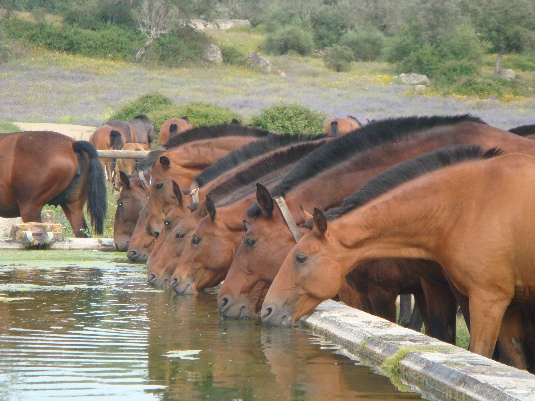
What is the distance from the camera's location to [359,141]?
732 centimetres

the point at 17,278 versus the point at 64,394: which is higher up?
the point at 64,394

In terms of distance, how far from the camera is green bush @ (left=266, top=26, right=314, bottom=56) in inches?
2611

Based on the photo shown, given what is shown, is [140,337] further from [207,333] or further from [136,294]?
[136,294]

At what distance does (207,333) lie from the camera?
23.0 ft

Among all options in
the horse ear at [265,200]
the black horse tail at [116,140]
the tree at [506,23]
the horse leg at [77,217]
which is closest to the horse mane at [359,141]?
the horse ear at [265,200]

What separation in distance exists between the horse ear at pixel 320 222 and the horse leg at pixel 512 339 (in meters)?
1.24

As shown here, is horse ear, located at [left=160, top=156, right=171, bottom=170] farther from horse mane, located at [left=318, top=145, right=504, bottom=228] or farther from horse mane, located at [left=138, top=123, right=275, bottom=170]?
horse mane, located at [left=318, top=145, right=504, bottom=228]

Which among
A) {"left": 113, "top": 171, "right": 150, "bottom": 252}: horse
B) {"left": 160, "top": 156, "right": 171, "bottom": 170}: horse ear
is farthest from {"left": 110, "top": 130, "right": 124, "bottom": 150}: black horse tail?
{"left": 160, "top": 156, "right": 171, "bottom": 170}: horse ear

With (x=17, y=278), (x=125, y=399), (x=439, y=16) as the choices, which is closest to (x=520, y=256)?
(x=125, y=399)

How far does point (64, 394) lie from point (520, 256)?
2.56 metres

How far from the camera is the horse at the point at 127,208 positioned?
553 inches

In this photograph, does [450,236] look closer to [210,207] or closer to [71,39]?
[210,207]

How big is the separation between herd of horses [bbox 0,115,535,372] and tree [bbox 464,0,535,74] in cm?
4865

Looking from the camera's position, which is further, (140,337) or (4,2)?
(4,2)
